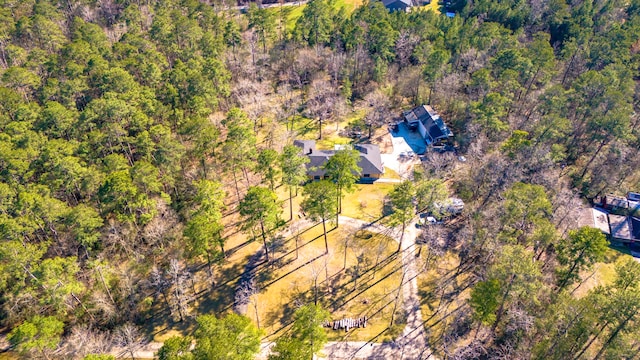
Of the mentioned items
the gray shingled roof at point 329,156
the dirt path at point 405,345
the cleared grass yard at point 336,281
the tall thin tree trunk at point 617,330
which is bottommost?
the dirt path at point 405,345

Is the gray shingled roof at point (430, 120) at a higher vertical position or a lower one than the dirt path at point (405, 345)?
higher

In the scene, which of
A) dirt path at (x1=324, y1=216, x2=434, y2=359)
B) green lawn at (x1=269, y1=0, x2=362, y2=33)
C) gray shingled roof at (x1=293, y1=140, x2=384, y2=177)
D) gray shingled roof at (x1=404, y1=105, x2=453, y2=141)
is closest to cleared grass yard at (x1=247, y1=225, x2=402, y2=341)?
dirt path at (x1=324, y1=216, x2=434, y2=359)

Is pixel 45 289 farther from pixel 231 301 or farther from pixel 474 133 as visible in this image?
pixel 474 133

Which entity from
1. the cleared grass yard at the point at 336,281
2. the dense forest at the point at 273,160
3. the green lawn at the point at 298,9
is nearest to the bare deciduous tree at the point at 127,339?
the dense forest at the point at 273,160

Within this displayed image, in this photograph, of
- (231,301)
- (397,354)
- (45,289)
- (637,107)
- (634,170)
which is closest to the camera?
(45,289)

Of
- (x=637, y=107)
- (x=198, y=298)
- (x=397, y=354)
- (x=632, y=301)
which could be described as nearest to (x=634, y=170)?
(x=637, y=107)

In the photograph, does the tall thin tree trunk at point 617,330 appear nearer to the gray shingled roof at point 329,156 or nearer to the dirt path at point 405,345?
the dirt path at point 405,345

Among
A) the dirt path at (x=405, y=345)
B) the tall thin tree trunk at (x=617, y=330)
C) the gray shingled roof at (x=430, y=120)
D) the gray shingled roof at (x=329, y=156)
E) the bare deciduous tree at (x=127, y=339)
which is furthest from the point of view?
the gray shingled roof at (x=430, y=120)

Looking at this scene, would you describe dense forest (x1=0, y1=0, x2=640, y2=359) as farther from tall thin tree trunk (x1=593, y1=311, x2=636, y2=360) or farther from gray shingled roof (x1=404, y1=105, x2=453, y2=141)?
gray shingled roof (x1=404, y1=105, x2=453, y2=141)

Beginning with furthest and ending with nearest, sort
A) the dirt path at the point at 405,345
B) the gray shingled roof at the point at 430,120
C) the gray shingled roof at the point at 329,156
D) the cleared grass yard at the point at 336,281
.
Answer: the gray shingled roof at the point at 430,120 → the gray shingled roof at the point at 329,156 → the cleared grass yard at the point at 336,281 → the dirt path at the point at 405,345
